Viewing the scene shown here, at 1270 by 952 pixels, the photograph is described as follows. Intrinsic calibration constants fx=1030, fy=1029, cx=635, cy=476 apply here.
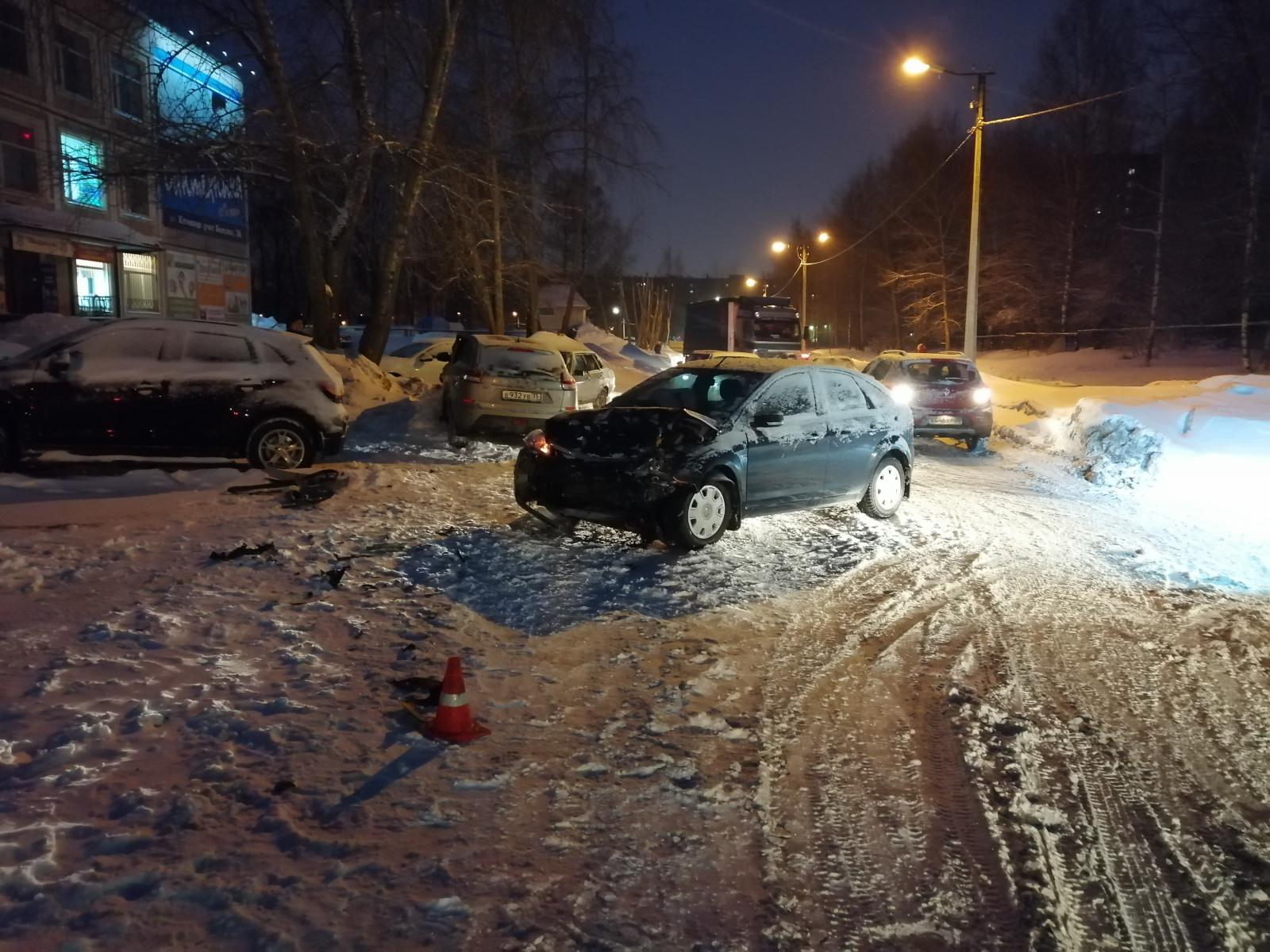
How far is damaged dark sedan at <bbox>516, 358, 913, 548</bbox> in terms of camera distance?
8.24 meters

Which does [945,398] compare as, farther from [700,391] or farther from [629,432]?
[629,432]

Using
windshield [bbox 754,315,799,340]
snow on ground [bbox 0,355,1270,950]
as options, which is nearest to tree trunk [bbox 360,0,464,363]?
snow on ground [bbox 0,355,1270,950]

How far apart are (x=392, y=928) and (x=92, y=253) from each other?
111ft

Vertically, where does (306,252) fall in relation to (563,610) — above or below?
above

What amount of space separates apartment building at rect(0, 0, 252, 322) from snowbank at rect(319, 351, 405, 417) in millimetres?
3906

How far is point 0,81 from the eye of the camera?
28.0m

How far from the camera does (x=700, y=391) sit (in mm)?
9602

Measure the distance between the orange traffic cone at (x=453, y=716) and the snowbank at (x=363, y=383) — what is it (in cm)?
1412

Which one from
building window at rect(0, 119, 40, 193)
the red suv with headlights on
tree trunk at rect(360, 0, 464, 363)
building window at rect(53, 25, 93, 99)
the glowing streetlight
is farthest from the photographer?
building window at rect(53, 25, 93, 99)

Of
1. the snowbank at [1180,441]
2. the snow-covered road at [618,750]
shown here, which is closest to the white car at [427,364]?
the snowbank at [1180,441]

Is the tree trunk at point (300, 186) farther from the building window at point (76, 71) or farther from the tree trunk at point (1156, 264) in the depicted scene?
the tree trunk at point (1156, 264)

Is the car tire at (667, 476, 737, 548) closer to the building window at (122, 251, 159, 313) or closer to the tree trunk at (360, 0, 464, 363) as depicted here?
the tree trunk at (360, 0, 464, 363)

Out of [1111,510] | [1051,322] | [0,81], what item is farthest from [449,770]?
[1051,322]

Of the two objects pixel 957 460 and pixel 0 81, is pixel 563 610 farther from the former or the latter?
pixel 0 81
